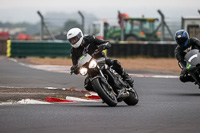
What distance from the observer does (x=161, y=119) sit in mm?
8844

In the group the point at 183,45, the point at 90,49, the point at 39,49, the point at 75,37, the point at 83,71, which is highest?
the point at 75,37

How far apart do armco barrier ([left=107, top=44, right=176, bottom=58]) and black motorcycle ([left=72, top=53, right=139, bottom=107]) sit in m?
18.1

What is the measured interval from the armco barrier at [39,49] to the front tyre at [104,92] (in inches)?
772

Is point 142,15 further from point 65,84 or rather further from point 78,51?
point 78,51

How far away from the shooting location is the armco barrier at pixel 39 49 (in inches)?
1190

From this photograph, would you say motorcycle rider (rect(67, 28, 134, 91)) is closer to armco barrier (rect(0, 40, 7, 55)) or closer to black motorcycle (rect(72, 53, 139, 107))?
black motorcycle (rect(72, 53, 139, 107))

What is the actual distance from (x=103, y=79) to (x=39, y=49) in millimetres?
20557

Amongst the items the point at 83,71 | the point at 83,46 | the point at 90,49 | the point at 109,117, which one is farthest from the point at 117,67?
the point at 109,117

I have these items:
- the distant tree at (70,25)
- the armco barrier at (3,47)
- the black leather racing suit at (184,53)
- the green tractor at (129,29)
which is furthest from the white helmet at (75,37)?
the green tractor at (129,29)

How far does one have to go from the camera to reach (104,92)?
10.2 metres

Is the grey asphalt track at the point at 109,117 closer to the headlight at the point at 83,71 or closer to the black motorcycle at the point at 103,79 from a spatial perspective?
the black motorcycle at the point at 103,79

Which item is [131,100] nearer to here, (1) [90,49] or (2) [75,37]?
(1) [90,49]

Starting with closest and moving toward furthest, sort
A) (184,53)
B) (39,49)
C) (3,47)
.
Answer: (184,53)
(39,49)
(3,47)

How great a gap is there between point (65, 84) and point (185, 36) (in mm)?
3755
